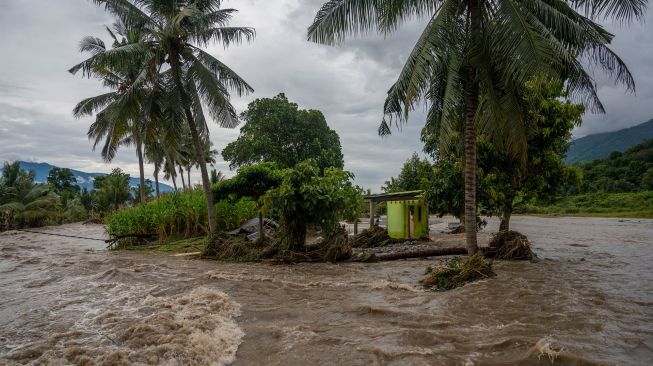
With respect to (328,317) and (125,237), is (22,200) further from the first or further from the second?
(328,317)

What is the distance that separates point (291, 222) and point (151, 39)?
810 cm

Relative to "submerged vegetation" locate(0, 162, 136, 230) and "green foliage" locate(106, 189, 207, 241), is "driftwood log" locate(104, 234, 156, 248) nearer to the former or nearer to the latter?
"green foliage" locate(106, 189, 207, 241)

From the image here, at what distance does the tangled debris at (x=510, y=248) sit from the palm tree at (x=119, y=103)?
485 inches

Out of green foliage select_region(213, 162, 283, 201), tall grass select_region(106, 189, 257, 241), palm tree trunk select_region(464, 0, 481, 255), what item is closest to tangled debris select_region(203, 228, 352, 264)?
green foliage select_region(213, 162, 283, 201)

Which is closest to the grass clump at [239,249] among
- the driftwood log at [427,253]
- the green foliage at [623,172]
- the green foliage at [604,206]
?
the driftwood log at [427,253]

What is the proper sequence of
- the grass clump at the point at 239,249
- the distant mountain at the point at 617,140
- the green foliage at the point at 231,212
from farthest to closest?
the distant mountain at the point at 617,140 → the green foliage at the point at 231,212 → the grass clump at the point at 239,249

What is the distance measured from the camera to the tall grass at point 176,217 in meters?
16.8

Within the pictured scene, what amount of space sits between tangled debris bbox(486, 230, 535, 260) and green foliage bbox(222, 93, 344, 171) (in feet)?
69.1

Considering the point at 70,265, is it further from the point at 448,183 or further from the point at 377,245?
the point at 448,183

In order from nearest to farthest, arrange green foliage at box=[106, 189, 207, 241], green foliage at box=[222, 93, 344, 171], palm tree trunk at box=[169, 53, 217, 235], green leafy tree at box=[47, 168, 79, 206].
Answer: palm tree trunk at box=[169, 53, 217, 235] → green foliage at box=[106, 189, 207, 241] → green foliage at box=[222, 93, 344, 171] → green leafy tree at box=[47, 168, 79, 206]

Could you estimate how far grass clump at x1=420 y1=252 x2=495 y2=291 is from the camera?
25.3 ft

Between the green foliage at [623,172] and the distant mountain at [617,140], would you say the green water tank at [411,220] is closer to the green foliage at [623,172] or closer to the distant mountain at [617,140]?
the green foliage at [623,172]

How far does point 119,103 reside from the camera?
13.7m

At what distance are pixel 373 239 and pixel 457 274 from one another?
7.71 metres
